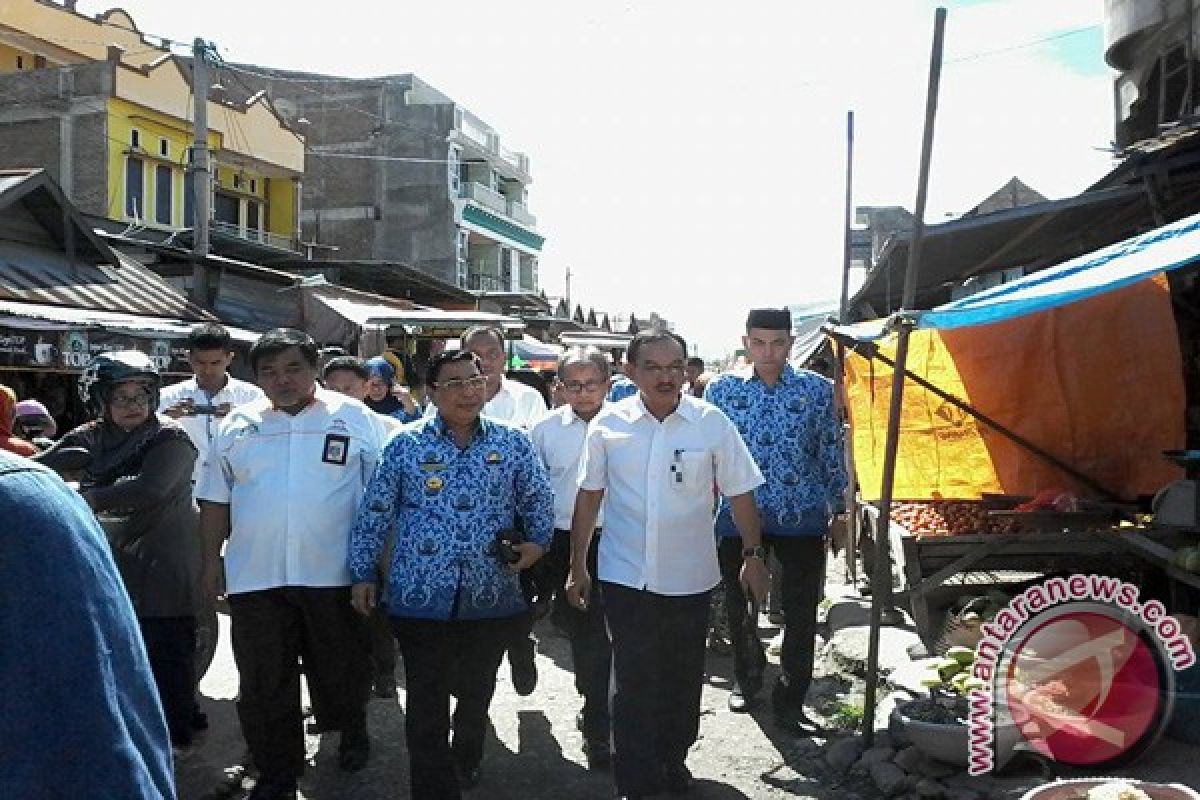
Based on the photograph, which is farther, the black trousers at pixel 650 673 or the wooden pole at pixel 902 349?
the wooden pole at pixel 902 349

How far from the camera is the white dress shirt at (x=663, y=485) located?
446cm

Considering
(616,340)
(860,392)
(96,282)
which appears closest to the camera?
(860,392)

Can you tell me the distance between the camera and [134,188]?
83.8 feet

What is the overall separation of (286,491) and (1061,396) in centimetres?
567

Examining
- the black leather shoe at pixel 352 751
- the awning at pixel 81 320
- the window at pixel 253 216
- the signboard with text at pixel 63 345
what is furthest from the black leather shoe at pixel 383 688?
the window at pixel 253 216

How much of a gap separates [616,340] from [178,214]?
43.2 feet

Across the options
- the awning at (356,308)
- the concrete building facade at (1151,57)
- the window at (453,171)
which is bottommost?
the awning at (356,308)

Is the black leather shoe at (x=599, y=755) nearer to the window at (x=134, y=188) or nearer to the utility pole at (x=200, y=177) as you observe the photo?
the utility pole at (x=200, y=177)

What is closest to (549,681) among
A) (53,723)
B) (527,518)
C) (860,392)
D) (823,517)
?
(823,517)

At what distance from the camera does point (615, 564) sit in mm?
4543

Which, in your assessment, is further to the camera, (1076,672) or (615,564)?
(1076,672)

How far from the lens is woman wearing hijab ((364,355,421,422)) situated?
7168mm

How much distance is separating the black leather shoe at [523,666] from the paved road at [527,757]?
0.28 metres

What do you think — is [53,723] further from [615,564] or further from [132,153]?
[132,153]
